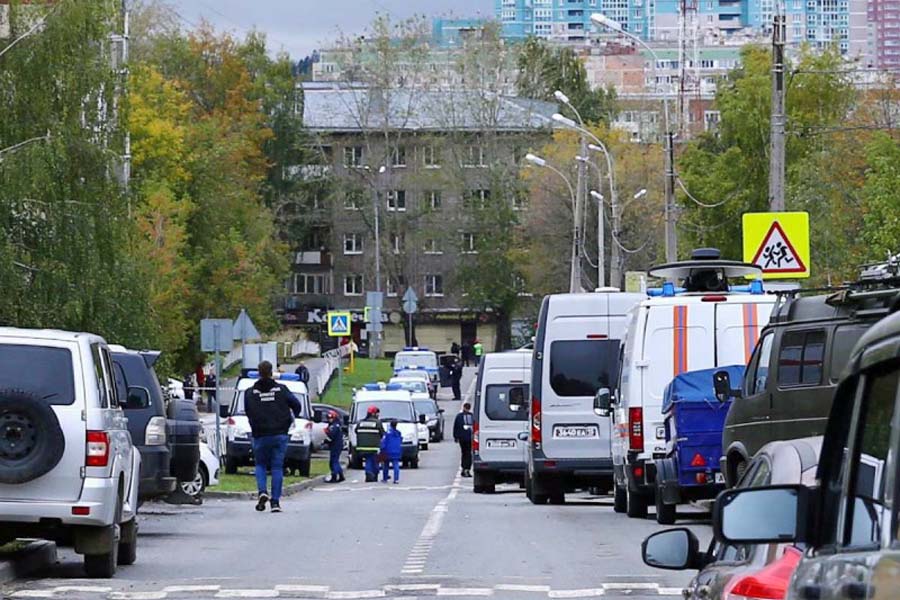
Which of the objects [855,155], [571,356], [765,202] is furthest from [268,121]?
[571,356]

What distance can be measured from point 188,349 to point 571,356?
1875 inches

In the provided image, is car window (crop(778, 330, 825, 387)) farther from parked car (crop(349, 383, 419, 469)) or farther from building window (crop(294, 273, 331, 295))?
building window (crop(294, 273, 331, 295))

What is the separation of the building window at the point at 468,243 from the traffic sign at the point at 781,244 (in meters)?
75.8

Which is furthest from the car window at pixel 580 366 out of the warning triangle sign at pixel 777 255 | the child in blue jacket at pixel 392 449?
the child in blue jacket at pixel 392 449

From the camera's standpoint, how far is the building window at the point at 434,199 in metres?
104

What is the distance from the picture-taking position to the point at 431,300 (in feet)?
366

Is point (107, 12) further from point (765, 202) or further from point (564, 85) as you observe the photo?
point (564, 85)

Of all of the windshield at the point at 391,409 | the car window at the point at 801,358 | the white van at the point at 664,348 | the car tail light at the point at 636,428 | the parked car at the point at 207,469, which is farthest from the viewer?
the windshield at the point at 391,409

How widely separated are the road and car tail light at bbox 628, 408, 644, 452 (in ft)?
2.84

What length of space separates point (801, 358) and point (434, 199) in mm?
88878

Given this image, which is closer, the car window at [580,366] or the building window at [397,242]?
the car window at [580,366]

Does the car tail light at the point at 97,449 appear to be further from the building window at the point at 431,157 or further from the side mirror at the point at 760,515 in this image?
the building window at the point at 431,157

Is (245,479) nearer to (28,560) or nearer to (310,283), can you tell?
(28,560)

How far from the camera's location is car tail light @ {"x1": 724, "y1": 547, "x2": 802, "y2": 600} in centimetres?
564
